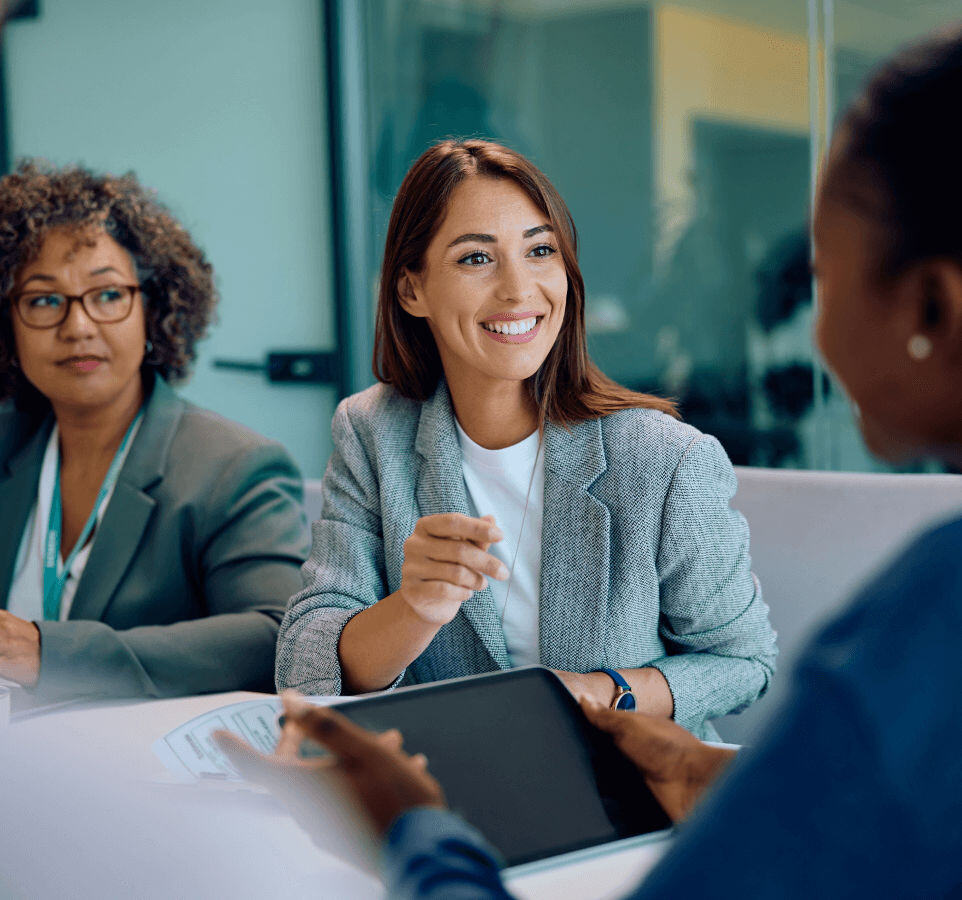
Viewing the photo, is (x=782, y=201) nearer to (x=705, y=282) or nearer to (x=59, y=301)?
(x=705, y=282)

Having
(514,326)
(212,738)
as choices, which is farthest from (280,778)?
(514,326)

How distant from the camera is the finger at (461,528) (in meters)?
1.17

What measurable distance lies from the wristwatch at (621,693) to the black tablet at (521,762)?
387 mm

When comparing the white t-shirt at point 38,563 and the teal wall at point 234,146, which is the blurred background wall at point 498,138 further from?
the white t-shirt at point 38,563

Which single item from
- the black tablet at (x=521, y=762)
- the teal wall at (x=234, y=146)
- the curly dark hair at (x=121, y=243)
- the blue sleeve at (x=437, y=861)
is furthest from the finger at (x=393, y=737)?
the teal wall at (x=234, y=146)

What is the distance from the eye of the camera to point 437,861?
2.01 ft

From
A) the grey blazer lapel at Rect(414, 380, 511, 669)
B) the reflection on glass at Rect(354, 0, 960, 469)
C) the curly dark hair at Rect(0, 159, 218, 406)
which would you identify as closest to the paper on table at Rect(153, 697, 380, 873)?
the grey blazer lapel at Rect(414, 380, 511, 669)

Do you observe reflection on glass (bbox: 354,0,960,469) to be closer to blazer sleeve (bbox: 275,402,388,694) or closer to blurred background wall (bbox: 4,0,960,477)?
blurred background wall (bbox: 4,0,960,477)

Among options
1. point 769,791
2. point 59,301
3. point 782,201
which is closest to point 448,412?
point 59,301

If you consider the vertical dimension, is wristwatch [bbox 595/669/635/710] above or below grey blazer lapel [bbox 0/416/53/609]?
below

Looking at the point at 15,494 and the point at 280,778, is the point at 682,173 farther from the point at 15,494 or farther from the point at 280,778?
the point at 280,778

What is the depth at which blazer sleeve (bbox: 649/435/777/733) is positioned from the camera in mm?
1484

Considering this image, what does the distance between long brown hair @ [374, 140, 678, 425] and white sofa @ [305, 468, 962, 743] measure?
0.81ft

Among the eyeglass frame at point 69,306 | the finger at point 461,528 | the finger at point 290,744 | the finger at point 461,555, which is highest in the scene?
the eyeglass frame at point 69,306
